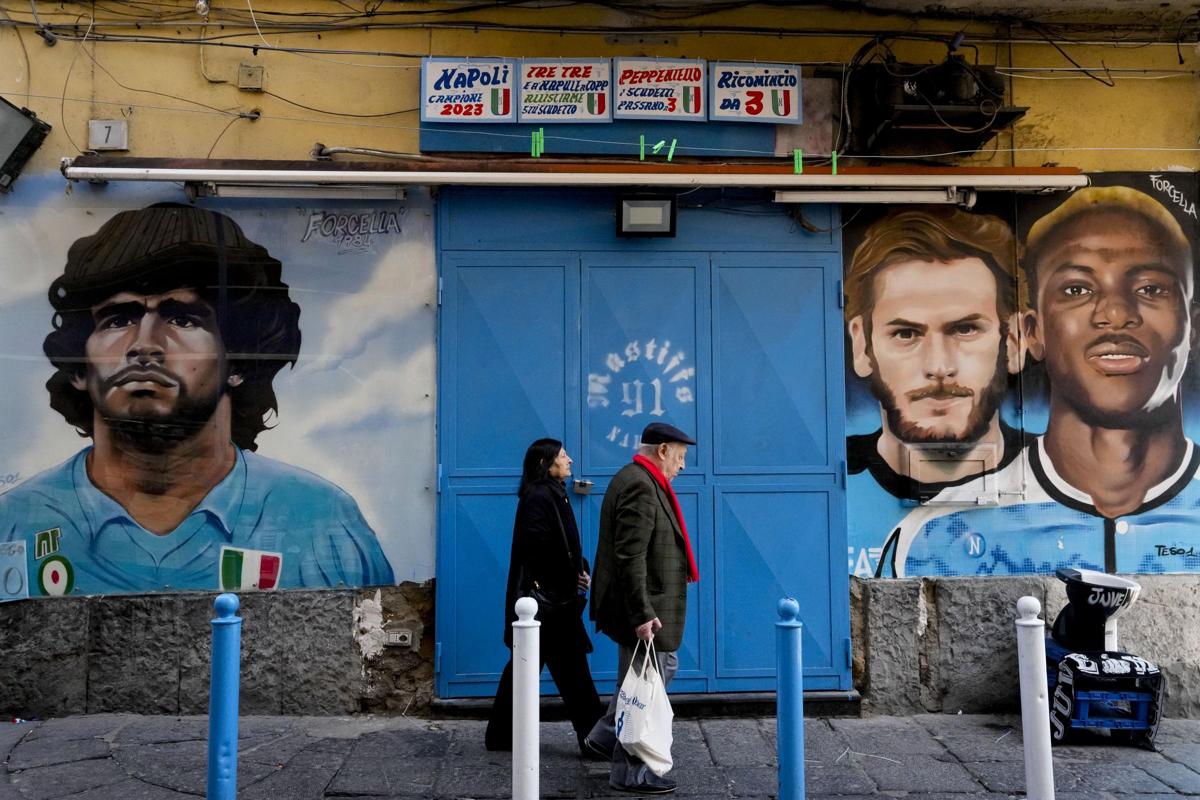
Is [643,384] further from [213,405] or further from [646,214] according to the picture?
[213,405]

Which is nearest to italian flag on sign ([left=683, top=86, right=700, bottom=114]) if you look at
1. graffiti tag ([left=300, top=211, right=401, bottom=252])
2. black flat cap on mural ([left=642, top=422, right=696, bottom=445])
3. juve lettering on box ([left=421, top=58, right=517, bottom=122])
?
juve lettering on box ([left=421, top=58, right=517, bottom=122])

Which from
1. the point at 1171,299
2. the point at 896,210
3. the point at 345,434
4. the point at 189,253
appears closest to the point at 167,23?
the point at 189,253

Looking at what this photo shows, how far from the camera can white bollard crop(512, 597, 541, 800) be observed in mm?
4273

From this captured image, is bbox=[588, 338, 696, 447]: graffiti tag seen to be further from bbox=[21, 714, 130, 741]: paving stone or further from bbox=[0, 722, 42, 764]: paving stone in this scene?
bbox=[0, 722, 42, 764]: paving stone

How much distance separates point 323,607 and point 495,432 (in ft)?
5.30

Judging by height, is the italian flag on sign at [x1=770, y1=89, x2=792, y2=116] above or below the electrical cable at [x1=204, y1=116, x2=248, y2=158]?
above

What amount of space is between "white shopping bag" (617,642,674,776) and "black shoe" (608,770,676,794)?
0.14 metres

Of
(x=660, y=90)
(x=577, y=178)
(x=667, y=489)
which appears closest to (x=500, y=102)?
(x=577, y=178)

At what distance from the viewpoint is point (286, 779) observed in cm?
527

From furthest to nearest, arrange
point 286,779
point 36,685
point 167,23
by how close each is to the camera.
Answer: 1. point 167,23
2. point 36,685
3. point 286,779

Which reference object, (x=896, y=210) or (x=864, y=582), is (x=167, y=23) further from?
(x=864, y=582)

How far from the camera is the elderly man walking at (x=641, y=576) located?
4.98m

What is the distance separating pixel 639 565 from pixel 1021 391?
11.2 feet

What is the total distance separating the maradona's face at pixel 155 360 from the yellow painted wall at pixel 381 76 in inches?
41.8
